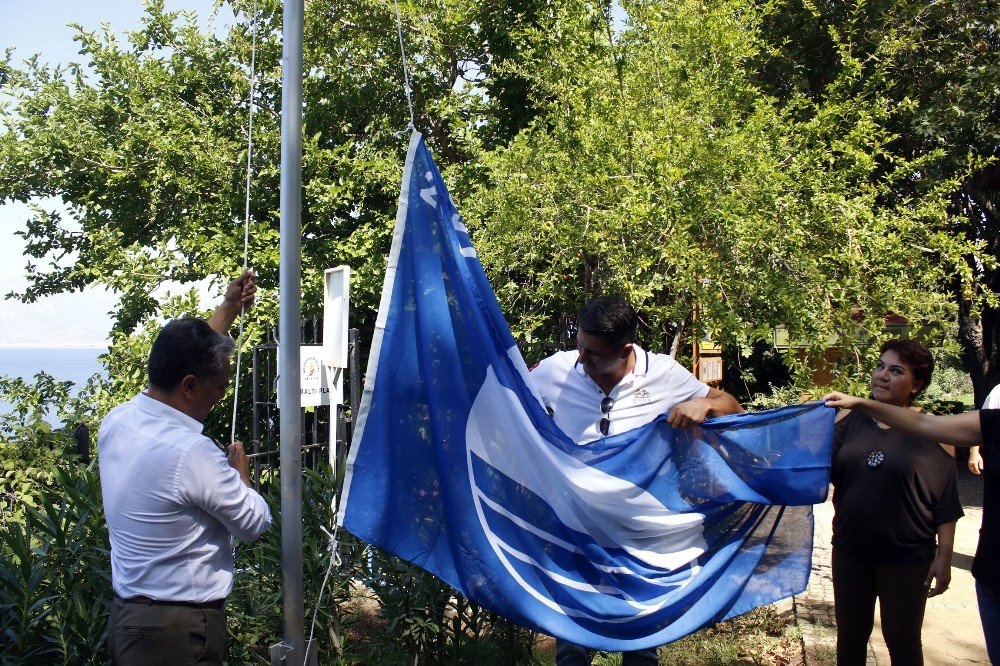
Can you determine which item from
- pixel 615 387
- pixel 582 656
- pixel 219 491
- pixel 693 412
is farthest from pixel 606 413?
pixel 219 491

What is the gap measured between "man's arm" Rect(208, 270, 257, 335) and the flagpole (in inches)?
22.0

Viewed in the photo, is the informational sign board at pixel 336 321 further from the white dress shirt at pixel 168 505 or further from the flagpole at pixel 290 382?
the white dress shirt at pixel 168 505

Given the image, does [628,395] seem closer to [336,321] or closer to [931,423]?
[931,423]

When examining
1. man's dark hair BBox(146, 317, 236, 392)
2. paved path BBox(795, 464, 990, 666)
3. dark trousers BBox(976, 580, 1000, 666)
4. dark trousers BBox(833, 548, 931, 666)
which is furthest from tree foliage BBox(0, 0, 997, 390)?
man's dark hair BBox(146, 317, 236, 392)

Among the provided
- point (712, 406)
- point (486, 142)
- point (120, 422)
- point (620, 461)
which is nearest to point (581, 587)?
point (620, 461)

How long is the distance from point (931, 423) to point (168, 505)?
8.59 feet

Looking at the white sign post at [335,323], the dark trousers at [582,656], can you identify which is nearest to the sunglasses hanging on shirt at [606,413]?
the dark trousers at [582,656]

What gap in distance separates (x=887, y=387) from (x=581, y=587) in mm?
1574

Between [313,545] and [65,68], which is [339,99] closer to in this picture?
[65,68]

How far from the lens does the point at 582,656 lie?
11.4 ft

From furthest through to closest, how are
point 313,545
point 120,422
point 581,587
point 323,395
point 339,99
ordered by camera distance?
point 339,99 → point 323,395 → point 313,545 → point 581,587 → point 120,422

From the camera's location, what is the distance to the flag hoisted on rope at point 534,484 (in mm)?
3219

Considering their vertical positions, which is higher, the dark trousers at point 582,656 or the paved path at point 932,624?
the dark trousers at point 582,656

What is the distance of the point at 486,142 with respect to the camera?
33.8 ft
